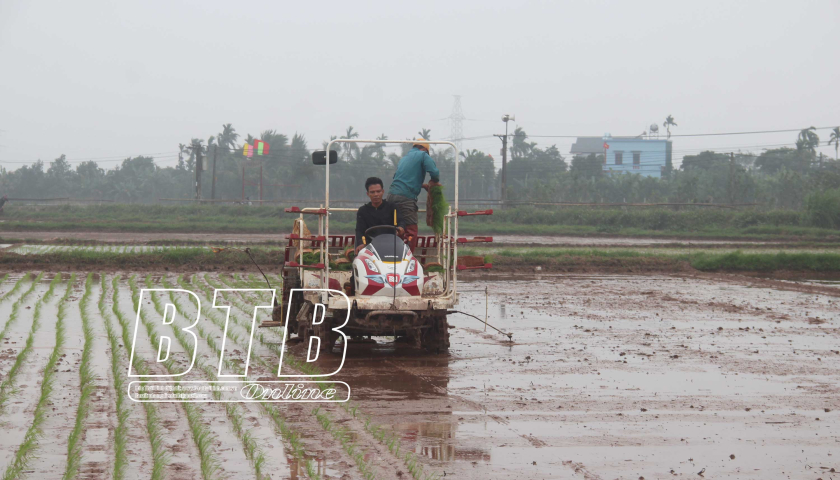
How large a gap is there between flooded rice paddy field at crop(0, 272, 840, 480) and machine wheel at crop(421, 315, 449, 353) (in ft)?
0.48

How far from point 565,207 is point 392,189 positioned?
42509mm

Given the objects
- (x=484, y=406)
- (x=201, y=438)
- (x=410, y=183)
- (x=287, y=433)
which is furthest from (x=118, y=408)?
(x=410, y=183)

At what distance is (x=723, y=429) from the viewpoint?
253 inches

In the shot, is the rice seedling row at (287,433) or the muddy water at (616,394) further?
the muddy water at (616,394)

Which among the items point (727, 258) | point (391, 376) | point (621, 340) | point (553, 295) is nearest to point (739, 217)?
point (727, 258)

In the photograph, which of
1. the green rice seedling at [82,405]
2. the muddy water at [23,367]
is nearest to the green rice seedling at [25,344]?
the muddy water at [23,367]

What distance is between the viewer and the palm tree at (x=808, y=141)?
237ft

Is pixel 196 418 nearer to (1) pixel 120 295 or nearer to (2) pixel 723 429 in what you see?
(2) pixel 723 429

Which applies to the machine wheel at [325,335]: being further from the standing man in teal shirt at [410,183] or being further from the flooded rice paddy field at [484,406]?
the standing man in teal shirt at [410,183]

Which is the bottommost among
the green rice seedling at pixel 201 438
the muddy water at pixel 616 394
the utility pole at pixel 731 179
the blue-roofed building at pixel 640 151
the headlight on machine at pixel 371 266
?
the muddy water at pixel 616 394

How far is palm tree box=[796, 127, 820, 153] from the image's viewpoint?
7238 cm

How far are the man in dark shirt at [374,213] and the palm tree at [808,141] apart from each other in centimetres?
7112

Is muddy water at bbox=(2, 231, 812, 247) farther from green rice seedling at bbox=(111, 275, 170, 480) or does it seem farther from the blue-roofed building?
the blue-roofed building

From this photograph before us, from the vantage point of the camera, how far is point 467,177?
6950 cm
